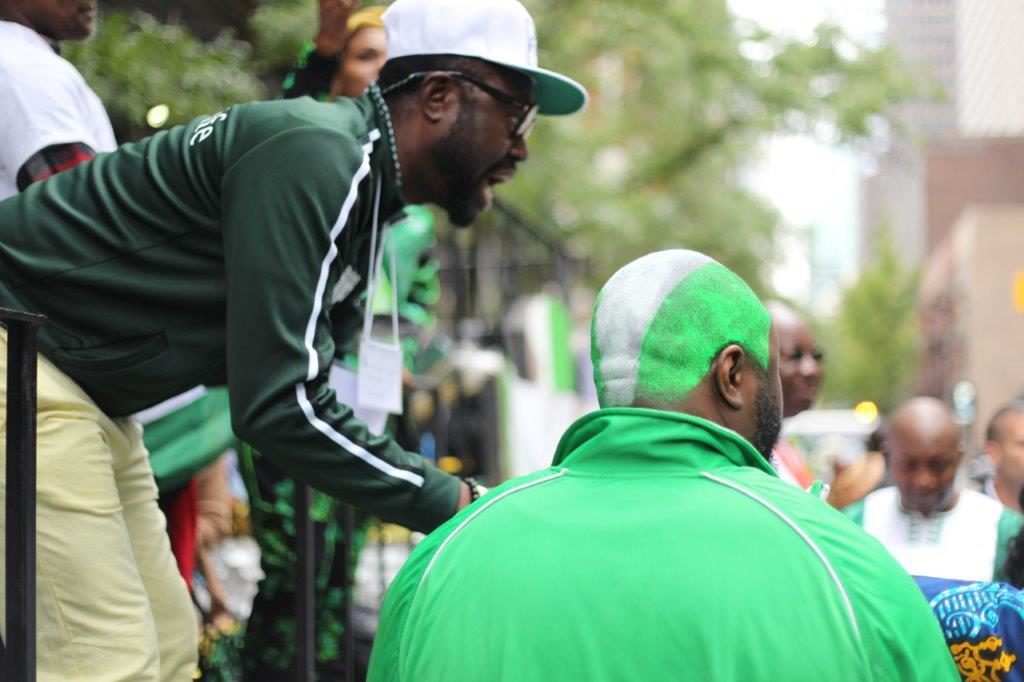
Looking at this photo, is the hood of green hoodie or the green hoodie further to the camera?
the hood of green hoodie

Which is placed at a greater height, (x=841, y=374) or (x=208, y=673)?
(x=208, y=673)

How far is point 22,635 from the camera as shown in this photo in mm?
2510

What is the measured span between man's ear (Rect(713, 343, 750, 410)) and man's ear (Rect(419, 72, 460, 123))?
1.22m

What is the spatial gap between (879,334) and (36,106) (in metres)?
76.2

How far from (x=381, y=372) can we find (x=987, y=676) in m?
1.71

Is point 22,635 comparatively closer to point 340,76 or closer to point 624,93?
point 340,76

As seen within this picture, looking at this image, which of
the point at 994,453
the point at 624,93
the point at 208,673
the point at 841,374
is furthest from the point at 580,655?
the point at 841,374

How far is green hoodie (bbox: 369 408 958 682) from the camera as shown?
1.78m

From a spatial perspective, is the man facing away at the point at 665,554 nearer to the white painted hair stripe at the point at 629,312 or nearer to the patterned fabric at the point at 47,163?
the white painted hair stripe at the point at 629,312

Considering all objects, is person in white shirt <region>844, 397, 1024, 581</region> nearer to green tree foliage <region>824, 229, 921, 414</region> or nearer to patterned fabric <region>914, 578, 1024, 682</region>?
patterned fabric <region>914, 578, 1024, 682</region>

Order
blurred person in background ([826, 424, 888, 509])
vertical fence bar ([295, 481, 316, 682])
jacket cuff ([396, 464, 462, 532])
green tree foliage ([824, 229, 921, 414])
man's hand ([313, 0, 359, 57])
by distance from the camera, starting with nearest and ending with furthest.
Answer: jacket cuff ([396, 464, 462, 532])
vertical fence bar ([295, 481, 316, 682])
man's hand ([313, 0, 359, 57])
blurred person in background ([826, 424, 888, 509])
green tree foliage ([824, 229, 921, 414])

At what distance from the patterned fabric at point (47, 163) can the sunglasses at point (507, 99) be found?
2.34 feet

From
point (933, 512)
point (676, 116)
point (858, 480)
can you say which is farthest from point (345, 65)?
point (676, 116)

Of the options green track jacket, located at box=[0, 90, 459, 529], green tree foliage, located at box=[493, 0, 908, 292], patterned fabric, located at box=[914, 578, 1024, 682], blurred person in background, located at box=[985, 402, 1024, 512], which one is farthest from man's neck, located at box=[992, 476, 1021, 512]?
green tree foliage, located at box=[493, 0, 908, 292]
